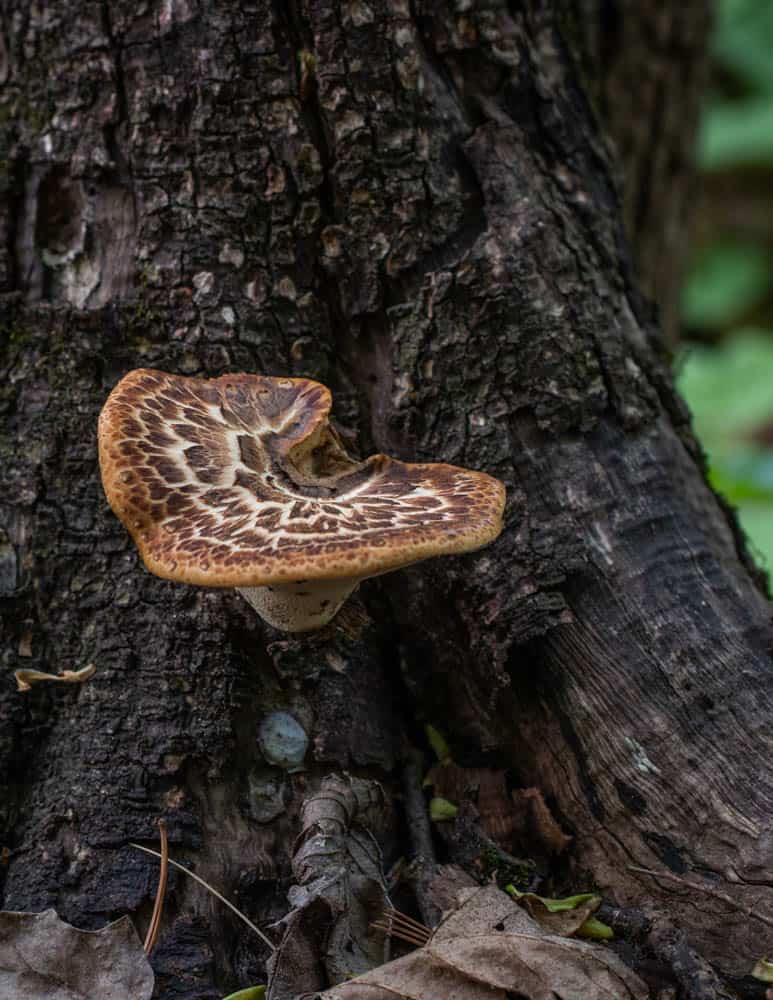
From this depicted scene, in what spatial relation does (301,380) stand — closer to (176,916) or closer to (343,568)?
(343,568)

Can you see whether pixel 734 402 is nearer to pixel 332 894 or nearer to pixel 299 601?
pixel 299 601

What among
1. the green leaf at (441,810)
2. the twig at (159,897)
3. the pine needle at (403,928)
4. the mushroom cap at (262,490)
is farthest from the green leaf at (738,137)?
the twig at (159,897)

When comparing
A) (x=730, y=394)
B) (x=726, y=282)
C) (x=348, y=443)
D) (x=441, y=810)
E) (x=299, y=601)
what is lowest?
(x=441, y=810)

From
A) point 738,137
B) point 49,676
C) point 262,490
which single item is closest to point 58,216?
point 262,490

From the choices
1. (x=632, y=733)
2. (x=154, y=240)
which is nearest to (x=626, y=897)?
(x=632, y=733)

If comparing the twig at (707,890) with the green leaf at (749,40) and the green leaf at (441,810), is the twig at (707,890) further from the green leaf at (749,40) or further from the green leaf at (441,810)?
the green leaf at (749,40)

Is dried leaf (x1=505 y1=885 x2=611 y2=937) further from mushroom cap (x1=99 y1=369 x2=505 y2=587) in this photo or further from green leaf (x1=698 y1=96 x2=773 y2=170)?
green leaf (x1=698 y1=96 x2=773 y2=170)

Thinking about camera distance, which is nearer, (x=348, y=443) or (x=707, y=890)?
(x=707, y=890)
